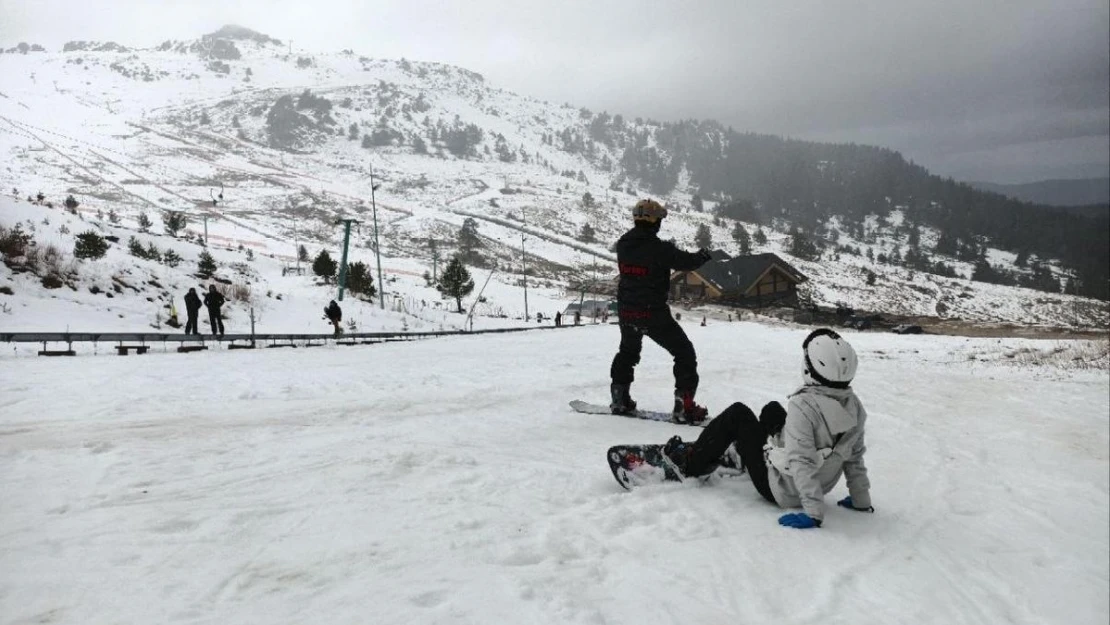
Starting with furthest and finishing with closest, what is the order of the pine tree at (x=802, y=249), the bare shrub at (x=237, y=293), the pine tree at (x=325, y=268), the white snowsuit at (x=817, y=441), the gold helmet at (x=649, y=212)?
the pine tree at (x=802, y=249) < the pine tree at (x=325, y=268) < the bare shrub at (x=237, y=293) < the gold helmet at (x=649, y=212) < the white snowsuit at (x=817, y=441)

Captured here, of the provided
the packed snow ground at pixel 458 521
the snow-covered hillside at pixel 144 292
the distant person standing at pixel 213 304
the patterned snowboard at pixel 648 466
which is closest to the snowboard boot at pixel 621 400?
the packed snow ground at pixel 458 521

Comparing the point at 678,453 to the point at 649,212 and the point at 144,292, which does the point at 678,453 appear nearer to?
the point at 649,212

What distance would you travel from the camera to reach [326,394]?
750 cm

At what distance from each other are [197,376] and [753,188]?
16968cm

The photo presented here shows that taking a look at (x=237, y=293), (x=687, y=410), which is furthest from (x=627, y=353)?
(x=237, y=293)

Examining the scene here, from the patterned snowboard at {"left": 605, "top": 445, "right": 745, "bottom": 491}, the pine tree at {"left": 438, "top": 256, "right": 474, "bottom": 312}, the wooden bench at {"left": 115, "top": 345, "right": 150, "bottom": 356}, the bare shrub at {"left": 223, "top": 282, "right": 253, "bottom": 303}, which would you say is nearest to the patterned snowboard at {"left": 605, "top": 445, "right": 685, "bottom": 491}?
the patterned snowboard at {"left": 605, "top": 445, "right": 745, "bottom": 491}

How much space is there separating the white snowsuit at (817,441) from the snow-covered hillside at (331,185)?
742 cm

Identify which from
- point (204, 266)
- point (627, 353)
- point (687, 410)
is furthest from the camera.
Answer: point (204, 266)

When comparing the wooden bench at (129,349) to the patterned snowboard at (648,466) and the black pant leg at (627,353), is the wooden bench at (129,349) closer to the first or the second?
the black pant leg at (627,353)

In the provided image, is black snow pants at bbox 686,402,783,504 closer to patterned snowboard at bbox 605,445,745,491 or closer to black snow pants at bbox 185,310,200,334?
patterned snowboard at bbox 605,445,745,491

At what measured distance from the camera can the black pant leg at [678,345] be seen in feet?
20.5

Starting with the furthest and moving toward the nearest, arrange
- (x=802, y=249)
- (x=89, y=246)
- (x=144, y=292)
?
(x=802, y=249) → (x=144, y=292) → (x=89, y=246)

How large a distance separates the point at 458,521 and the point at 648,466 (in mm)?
1654

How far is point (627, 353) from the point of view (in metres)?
6.62
